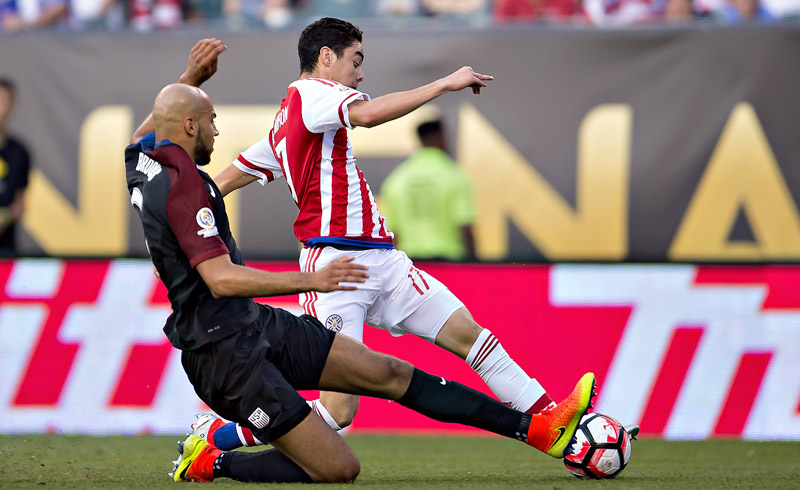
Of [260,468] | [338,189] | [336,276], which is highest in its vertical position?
[338,189]

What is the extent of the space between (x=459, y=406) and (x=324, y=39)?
1.84 m

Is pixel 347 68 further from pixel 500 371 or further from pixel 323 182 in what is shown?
pixel 500 371

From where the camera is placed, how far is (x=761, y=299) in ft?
25.1

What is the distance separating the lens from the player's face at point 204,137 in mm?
4617

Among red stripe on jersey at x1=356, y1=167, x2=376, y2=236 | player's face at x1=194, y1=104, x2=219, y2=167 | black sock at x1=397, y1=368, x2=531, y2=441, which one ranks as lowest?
black sock at x1=397, y1=368, x2=531, y2=441

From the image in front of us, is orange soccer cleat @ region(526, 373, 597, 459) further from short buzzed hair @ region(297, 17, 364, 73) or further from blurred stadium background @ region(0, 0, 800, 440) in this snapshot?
blurred stadium background @ region(0, 0, 800, 440)

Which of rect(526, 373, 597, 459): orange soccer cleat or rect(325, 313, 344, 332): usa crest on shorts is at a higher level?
rect(325, 313, 344, 332): usa crest on shorts

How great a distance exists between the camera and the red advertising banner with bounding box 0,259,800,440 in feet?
24.8

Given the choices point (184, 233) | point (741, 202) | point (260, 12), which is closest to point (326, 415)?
point (184, 233)

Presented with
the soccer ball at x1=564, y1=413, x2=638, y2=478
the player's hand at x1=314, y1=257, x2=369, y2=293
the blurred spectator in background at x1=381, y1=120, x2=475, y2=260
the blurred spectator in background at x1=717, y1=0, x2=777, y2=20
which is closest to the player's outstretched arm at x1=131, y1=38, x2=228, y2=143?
the player's hand at x1=314, y1=257, x2=369, y2=293

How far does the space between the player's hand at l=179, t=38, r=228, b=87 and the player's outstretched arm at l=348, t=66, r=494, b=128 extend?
0.80 meters

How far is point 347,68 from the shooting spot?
17.3 feet

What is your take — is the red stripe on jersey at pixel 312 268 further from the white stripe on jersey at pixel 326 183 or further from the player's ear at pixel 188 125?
the player's ear at pixel 188 125

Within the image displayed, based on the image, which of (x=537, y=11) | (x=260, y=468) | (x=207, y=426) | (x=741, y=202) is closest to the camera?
(x=260, y=468)
